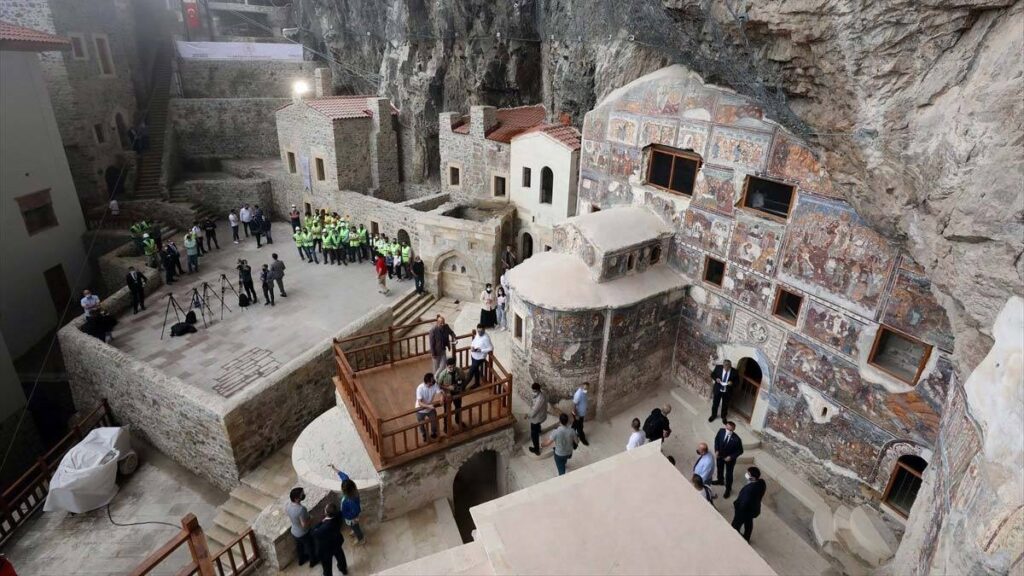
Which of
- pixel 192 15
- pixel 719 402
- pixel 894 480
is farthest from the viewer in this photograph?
pixel 192 15

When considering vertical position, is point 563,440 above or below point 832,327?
below

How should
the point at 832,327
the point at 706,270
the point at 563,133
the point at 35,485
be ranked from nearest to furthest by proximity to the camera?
the point at 832,327 < the point at 706,270 < the point at 35,485 < the point at 563,133

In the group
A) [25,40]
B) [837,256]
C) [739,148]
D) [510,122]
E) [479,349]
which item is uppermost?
[25,40]

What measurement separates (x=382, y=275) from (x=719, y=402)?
10874mm

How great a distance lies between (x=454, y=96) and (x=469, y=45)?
2192 mm

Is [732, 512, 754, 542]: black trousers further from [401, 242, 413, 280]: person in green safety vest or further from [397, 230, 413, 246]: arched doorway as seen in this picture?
[397, 230, 413, 246]: arched doorway

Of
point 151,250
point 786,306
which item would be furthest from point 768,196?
point 151,250

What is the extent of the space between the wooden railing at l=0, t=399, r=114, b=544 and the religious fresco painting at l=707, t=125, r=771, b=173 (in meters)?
16.0

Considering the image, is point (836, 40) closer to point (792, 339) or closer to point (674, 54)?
point (674, 54)

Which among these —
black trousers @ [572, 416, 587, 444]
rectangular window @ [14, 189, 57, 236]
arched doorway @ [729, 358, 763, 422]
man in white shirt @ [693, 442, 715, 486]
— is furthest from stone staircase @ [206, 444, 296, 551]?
rectangular window @ [14, 189, 57, 236]

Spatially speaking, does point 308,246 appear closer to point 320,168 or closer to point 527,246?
point 320,168

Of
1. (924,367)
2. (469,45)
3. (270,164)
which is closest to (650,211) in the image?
(924,367)

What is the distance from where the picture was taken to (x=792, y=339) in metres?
9.83

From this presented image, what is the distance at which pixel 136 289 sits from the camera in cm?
1605
